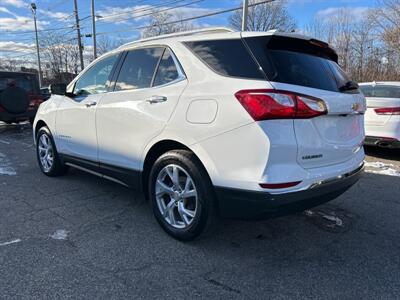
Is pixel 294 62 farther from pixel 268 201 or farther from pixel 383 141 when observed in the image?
pixel 383 141

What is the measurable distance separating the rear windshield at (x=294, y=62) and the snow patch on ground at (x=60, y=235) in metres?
2.36

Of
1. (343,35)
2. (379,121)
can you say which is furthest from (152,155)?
(343,35)

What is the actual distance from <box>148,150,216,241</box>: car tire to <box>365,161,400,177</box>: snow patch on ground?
4051 millimetres

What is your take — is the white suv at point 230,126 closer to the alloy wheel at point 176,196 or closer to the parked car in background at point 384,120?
the alloy wheel at point 176,196

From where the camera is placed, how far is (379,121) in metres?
6.70

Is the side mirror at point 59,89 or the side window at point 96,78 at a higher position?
the side window at point 96,78

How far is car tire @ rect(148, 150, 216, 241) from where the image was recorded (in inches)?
120

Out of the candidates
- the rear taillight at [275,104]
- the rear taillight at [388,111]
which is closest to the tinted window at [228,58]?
the rear taillight at [275,104]

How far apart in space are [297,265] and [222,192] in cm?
87

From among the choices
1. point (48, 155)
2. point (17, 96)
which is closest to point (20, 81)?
point (17, 96)

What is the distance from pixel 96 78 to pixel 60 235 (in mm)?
2013

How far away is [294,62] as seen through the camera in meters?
2.94

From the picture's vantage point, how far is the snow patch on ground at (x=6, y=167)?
591 cm

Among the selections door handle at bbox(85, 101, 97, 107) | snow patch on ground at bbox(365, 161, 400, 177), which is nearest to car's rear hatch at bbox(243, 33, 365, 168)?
door handle at bbox(85, 101, 97, 107)
